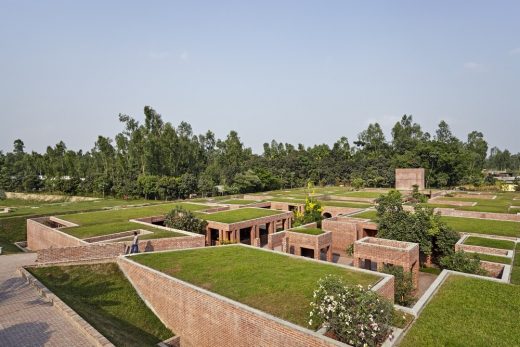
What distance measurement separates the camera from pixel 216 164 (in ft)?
201

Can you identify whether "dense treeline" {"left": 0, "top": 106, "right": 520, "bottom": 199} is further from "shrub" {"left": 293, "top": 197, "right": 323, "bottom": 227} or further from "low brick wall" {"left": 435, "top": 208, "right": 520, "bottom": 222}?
"low brick wall" {"left": 435, "top": 208, "right": 520, "bottom": 222}

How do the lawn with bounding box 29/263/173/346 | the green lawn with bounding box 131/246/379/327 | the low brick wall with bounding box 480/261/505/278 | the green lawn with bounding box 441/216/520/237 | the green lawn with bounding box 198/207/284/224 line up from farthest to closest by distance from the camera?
the green lawn with bounding box 198/207/284/224 → the green lawn with bounding box 441/216/520/237 → the low brick wall with bounding box 480/261/505/278 → the lawn with bounding box 29/263/173/346 → the green lawn with bounding box 131/246/379/327

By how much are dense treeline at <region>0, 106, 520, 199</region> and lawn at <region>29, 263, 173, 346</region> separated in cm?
3126

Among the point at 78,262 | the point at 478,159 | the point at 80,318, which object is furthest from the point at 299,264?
the point at 478,159

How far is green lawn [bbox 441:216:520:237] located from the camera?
1842cm

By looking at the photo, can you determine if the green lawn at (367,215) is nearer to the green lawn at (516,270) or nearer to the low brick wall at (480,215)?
the low brick wall at (480,215)

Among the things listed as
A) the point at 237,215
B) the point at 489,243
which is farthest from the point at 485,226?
the point at 237,215

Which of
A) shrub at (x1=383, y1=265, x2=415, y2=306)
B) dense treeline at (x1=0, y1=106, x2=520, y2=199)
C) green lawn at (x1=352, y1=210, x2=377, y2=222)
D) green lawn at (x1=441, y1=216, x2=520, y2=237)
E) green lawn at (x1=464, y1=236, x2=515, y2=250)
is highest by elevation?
dense treeline at (x1=0, y1=106, x2=520, y2=199)

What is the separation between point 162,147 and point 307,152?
35430 mm

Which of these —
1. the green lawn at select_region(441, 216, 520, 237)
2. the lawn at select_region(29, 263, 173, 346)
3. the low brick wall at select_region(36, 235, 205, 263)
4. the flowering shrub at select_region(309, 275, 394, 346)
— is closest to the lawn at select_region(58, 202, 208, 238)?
the low brick wall at select_region(36, 235, 205, 263)

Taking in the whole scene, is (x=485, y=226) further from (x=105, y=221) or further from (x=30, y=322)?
(x=105, y=221)

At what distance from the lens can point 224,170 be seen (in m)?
59.1

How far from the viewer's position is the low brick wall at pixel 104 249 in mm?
13957

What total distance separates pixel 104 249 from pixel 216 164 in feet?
153
